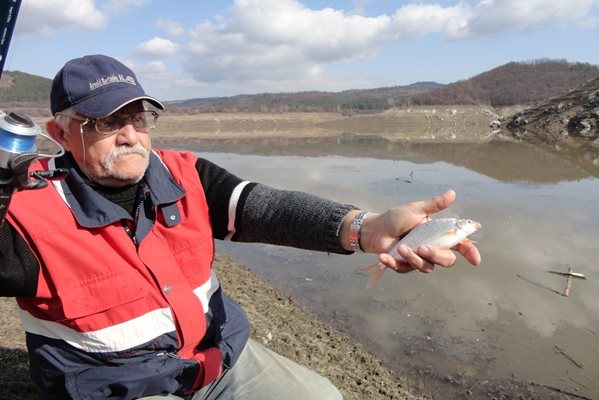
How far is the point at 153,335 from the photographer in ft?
8.96

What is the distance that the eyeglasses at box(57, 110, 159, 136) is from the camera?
113 inches

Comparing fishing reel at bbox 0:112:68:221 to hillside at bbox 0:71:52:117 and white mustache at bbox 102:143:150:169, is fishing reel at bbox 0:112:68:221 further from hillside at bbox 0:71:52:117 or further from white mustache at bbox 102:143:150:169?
hillside at bbox 0:71:52:117

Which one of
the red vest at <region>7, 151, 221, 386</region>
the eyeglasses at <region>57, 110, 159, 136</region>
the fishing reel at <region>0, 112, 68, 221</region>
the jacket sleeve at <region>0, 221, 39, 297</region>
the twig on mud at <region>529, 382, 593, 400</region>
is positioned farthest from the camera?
the twig on mud at <region>529, 382, 593, 400</region>

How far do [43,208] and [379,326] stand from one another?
18.4ft

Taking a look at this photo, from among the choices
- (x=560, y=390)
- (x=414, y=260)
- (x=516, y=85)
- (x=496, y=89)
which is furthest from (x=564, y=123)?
(x=516, y=85)

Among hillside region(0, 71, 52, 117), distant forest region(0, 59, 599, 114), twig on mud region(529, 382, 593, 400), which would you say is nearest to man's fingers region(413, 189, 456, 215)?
twig on mud region(529, 382, 593, 400)

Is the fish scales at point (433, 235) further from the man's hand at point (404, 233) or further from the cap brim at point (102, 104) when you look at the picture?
the cap brim at point (102, 104)

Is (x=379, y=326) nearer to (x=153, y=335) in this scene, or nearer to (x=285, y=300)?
(x=285, y=300)

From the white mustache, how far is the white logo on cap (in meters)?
0.38

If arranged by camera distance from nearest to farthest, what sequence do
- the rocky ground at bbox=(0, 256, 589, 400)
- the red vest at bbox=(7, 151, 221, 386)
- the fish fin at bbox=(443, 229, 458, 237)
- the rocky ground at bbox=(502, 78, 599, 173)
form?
the red vest at bbox=(7, 151, 221, 386) → the fish fin at bbox=(443, 229, 458, 237) → the rocky ground at bbox=(0, 256, 589, 400) → the rocky ground at bbox=(502, 78, 599, 173)

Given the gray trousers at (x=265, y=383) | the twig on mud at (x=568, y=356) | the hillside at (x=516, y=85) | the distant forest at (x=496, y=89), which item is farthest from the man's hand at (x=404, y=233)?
the hillside at (x=516, y=85)

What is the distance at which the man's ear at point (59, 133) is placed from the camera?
Answer: 2.96 meters

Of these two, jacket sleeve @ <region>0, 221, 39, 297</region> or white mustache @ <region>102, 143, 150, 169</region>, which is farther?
white mustache @ <region>102, 143, 150, 169</region>

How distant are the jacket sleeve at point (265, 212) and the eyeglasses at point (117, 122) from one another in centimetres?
48
